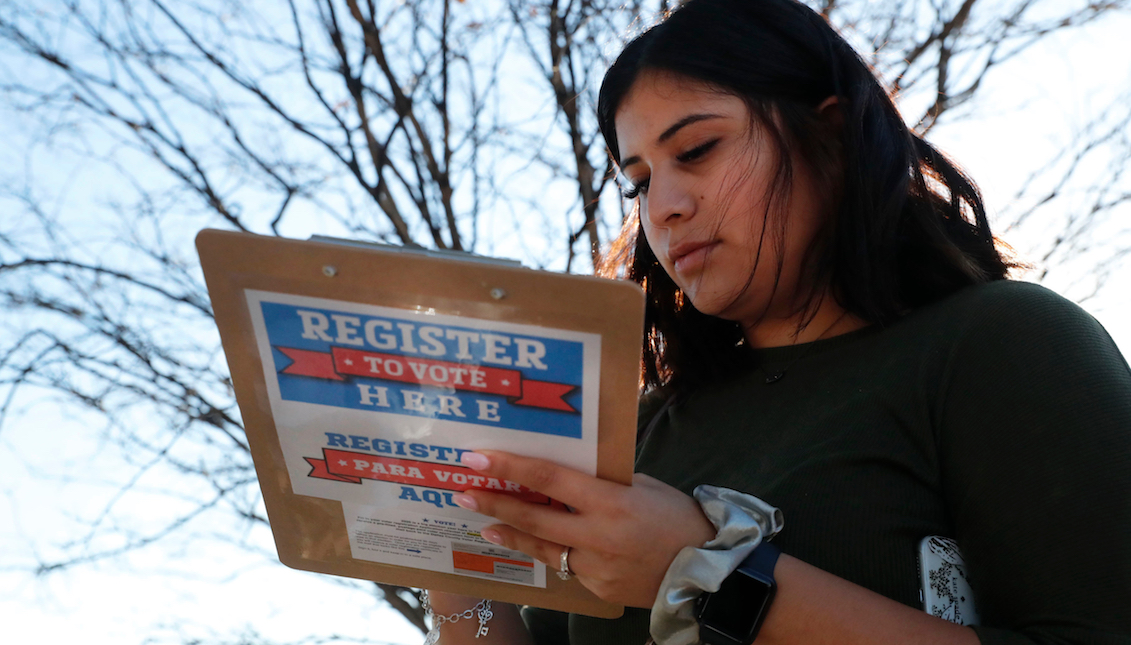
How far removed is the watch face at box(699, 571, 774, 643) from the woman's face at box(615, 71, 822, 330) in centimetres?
53

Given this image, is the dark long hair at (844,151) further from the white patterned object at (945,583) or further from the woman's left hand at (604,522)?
the woman's left hand at (604,522)

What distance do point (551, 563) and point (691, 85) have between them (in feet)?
2.56

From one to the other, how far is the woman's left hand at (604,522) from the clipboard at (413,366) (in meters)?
0.03

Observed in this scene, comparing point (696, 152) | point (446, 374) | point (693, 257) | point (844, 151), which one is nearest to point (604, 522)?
point (446, 374)

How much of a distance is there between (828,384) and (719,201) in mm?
317

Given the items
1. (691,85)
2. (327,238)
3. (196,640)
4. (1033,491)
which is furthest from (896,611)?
(196,640)

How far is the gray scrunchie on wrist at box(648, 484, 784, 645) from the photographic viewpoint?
78 centimetres

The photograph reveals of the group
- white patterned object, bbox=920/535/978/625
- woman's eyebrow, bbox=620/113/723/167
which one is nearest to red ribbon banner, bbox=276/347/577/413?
white patterned object, bbox=920/535/978/625

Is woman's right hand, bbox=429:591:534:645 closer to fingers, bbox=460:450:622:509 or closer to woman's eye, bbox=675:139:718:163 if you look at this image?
fingers, bbox=460:450:622:509

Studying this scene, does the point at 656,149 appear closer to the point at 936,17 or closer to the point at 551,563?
the point at 551,563

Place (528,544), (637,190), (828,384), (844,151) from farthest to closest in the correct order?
(637,190)
(844,151)
(828,384)
(528,544)

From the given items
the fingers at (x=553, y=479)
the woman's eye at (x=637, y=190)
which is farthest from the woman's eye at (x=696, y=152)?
the fingers at (x=553, y=479)

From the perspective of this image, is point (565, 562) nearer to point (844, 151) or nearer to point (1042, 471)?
point (1042, 471)

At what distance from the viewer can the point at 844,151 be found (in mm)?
1214
